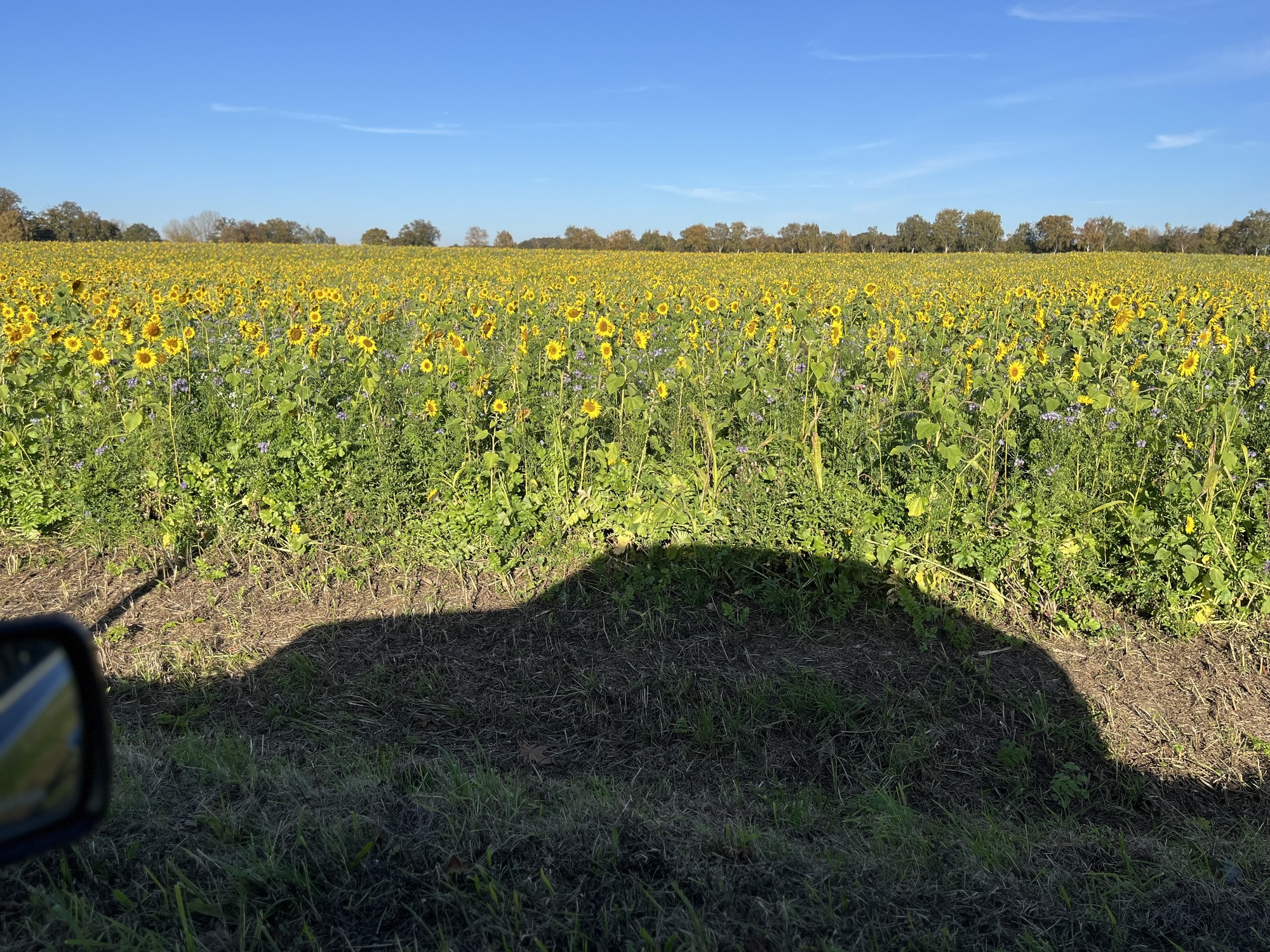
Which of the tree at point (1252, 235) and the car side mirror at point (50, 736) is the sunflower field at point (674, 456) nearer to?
the car side mirror at point (50, 736)

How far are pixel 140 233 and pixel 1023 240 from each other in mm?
59767

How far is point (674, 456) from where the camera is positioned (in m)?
4.84

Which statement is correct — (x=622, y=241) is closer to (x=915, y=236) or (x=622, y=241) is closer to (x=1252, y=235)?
(x=915, y=236)

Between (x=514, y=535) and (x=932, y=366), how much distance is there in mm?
3566

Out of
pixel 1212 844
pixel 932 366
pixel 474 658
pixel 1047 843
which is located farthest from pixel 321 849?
pixel 932 366

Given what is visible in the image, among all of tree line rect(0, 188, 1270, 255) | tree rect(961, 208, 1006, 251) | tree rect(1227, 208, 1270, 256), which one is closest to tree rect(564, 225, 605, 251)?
tree line rect(0, 188, 1270, 255)

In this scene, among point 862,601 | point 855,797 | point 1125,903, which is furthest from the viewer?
point 862,601

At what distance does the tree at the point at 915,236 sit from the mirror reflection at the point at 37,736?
64815mm

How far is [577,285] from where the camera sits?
16969mm

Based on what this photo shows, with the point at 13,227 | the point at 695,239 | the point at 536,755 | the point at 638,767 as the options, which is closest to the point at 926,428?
the point at 638,767

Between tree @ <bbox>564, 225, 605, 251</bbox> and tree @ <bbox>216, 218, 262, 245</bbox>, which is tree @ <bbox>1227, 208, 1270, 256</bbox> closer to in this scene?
tree @ <bbox>564, 225, 605, 251</bbox>

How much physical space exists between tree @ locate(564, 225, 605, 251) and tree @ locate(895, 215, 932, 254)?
68.9ft

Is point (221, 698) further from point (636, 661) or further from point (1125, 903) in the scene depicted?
point (1125, 903)

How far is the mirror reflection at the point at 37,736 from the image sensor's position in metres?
1.06
